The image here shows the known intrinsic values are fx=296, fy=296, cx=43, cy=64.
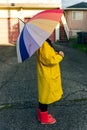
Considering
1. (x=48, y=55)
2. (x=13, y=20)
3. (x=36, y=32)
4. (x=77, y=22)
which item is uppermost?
(x=36, y=32)

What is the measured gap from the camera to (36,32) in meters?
5.33

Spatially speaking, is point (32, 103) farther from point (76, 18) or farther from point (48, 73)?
point (76, 18)

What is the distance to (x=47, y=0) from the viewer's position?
80.1 feet

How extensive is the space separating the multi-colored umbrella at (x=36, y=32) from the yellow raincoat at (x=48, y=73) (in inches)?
10.9

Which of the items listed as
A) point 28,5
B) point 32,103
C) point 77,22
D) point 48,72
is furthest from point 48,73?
point 77,22

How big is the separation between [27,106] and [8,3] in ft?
61.3

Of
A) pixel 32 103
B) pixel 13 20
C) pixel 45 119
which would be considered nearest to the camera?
pixel 45 119

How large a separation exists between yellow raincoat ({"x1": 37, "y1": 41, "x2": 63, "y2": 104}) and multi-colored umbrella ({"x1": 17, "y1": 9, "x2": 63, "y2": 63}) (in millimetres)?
277

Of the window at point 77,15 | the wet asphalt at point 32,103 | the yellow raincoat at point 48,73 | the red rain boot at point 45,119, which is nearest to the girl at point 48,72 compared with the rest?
the yellow raincoat at point 48,73

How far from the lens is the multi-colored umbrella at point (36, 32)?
17.1ft

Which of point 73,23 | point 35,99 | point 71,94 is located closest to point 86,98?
point 71,94

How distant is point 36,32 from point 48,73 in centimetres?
82

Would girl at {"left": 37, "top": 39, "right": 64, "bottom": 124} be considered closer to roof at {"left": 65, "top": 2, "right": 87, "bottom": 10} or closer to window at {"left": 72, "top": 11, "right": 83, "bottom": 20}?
window at {"left": 72, "top": 11, "right": 83, "bottom": 20}

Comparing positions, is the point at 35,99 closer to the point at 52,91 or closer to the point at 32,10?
the point at 52,91
